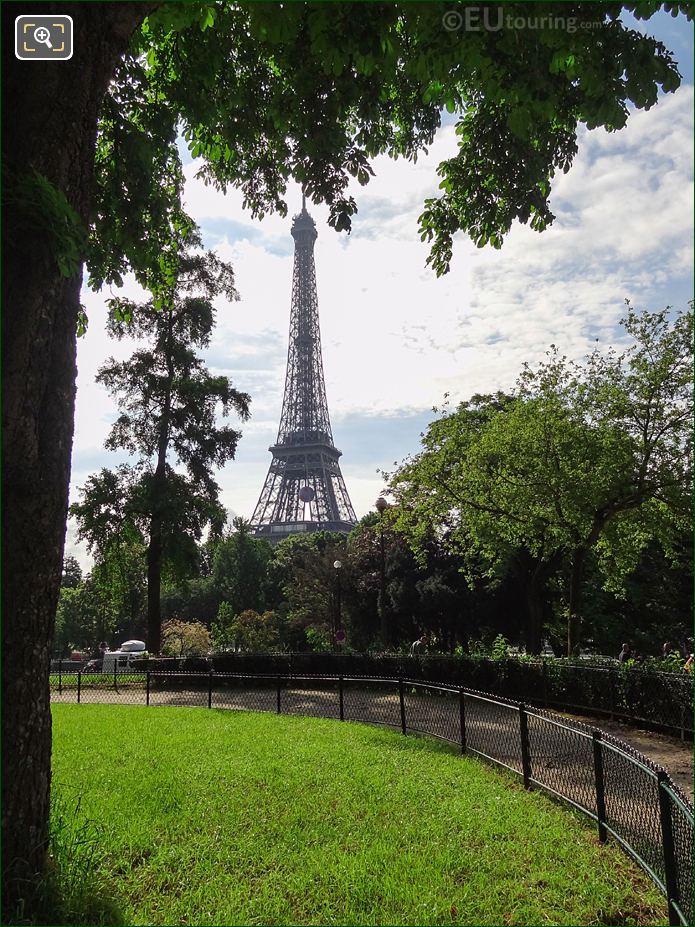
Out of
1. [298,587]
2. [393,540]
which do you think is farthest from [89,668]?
[393,540]

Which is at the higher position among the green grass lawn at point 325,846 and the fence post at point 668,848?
the fence post at point 668,848

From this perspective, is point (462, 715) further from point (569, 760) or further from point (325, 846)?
point (325, 846)

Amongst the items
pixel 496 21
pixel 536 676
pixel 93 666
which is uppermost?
pixel 496 21

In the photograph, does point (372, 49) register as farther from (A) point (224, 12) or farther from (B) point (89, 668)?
(B) point (89, 668)

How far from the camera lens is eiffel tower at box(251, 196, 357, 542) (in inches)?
3125

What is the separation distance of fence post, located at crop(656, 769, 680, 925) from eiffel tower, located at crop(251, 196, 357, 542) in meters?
72.7

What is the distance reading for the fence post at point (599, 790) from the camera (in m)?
5.86

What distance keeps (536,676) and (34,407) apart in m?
15.2

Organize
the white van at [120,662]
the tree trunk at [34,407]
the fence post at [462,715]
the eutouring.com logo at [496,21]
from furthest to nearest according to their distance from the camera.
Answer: the white van at [120,662] < the fence post at [462,715] < the eutouring.com logo at [496,21] < the tree trunk at [34,407]

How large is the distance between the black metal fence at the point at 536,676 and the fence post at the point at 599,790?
6547 millimetres

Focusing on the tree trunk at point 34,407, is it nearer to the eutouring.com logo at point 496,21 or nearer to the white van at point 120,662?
the eutouring.com logo at point 496,21

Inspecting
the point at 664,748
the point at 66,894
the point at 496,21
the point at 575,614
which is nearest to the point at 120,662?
the point at 575,614

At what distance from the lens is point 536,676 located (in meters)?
16.5

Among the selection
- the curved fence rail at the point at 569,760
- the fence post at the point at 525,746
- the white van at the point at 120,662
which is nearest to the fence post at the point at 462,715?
the curved fence rail at the point at 569,760
